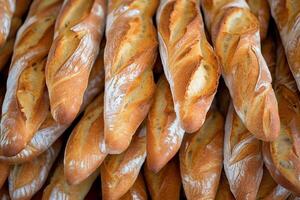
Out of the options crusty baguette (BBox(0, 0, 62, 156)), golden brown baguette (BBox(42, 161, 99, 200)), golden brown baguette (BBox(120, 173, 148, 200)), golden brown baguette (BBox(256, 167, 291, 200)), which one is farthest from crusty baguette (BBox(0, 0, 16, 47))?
golden brown baguette (BBox(256, 167, 291, 200))

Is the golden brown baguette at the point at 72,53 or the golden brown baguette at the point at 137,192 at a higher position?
the golden brown baguette at the point at 72,53

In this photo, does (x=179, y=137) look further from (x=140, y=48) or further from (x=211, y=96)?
(x=140, y=48)

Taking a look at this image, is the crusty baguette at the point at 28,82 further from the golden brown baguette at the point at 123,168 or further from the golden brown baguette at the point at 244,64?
the golden brown baguette at the point at 244,64

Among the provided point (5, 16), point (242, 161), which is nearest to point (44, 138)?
point (5, 16)

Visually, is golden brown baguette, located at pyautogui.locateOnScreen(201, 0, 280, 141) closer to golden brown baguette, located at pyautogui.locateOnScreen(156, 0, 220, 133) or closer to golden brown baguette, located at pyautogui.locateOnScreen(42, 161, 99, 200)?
golden brown baguette, located at pyautogui.locateOnScreen(156, 0, 220, 133)

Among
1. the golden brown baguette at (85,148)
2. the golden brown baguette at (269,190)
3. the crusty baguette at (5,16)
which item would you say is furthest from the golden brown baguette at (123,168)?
the crusty baguette at (5,16)

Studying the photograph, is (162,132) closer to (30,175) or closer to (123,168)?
(123,168)

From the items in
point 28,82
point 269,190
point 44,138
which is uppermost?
point 28,82
